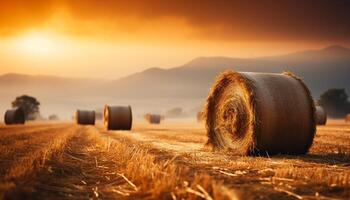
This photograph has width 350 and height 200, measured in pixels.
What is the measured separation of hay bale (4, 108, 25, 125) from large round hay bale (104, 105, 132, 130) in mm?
18127

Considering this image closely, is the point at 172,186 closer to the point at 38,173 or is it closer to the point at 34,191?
the point at 34,191

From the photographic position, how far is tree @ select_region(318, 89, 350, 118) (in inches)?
3610

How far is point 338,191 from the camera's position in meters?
6.20

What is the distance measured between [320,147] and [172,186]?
8.73m

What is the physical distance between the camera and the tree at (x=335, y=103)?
3610 inches

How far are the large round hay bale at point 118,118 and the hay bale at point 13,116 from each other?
714 inches

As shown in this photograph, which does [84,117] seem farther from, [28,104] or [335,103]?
[335,103]

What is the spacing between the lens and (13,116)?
43.5m

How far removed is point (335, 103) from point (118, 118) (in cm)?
7232

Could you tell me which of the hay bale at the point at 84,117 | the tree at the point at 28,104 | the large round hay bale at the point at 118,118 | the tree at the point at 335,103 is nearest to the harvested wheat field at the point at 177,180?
the large round hay bale at the point at 118,118

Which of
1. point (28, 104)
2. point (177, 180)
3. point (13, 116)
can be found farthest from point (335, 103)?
point (177, 180)

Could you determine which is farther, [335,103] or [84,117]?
[335,103]

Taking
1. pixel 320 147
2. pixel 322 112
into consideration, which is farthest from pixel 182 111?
pixel 320 147

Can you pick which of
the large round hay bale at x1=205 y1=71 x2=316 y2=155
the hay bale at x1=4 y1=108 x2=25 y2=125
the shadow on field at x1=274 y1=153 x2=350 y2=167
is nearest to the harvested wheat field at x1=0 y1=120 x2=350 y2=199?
the shadow on field at x1=274 y1=153 x2=350 y2=167
